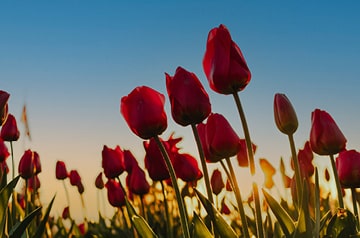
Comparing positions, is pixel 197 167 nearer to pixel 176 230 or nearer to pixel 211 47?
pixel 211 47

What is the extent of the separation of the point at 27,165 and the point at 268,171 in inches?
80.7

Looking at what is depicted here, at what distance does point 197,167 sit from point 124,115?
117 cm

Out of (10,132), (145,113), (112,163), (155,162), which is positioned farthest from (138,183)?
(145,113)

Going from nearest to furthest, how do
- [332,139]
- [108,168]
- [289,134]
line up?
[289,134]
[332,139]
[108,168]

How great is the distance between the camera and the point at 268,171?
4.97 metres

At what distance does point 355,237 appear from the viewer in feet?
8.50

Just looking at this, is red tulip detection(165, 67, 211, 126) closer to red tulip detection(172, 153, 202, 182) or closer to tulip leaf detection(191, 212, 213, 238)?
tulip leaf detection(191, 212, 213, 238)

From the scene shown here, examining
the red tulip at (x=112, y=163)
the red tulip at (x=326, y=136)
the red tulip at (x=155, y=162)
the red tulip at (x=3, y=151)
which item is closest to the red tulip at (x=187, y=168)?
the red tulip at (x=155, y=162)

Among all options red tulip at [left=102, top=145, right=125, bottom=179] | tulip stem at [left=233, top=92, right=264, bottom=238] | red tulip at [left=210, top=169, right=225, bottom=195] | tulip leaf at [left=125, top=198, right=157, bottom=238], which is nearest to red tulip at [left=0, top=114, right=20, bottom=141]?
red tulip at [left=102, top=145, right=125, bottom=179]

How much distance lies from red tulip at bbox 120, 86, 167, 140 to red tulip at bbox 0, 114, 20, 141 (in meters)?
1.98

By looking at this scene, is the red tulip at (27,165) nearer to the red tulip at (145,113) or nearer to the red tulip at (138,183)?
the red tulip at (138,183)

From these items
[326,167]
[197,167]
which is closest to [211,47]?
[197,167]

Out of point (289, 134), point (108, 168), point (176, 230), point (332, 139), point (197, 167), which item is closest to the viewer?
point (289, 134)

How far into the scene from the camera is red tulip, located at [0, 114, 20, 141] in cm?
435
